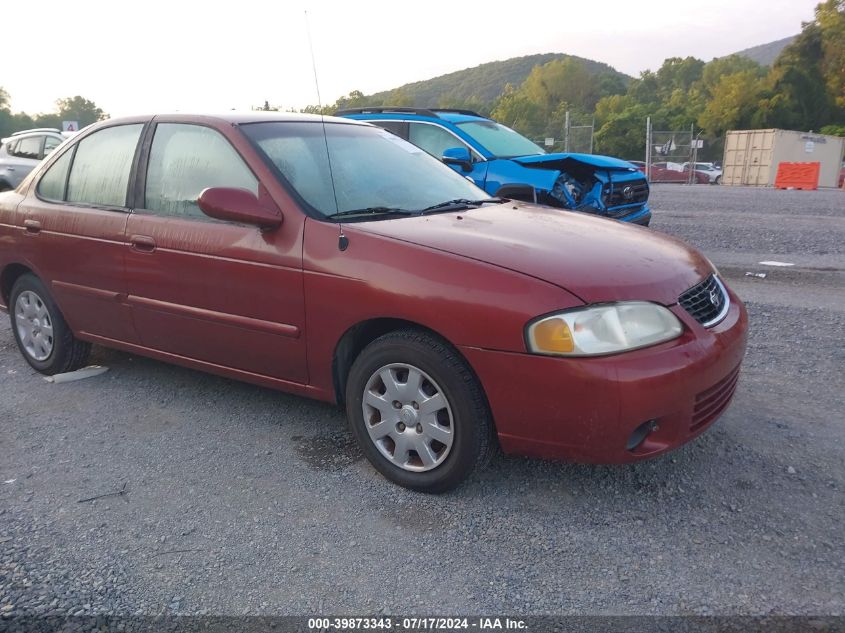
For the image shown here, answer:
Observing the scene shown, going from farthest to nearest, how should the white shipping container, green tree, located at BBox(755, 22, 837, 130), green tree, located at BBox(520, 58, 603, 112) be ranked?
green tree, located at BBox(520, 58, 603, 112), green tree, located at BBox(755, 22, 837, 130), the white shipping container

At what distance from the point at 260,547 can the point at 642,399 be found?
154 cm

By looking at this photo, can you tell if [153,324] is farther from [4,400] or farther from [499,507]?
[499,507]

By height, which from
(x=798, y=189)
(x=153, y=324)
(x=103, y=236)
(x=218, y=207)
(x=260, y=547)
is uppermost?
(x=218, y=207)

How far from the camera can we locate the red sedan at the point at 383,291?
8.66 ft

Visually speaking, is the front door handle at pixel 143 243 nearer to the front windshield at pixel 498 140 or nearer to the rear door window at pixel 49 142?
the front windshield at pixel 498 140

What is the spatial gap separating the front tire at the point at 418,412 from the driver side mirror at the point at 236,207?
79 centimetres

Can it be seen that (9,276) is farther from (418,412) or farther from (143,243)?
(418,412)

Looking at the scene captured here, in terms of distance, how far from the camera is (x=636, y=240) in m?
3.29

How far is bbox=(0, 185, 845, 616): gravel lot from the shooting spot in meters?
2.37

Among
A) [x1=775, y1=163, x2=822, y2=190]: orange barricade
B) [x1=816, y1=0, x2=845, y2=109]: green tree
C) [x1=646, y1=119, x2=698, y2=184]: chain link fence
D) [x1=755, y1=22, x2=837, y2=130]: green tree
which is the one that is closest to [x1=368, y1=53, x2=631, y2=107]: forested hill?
[x1=816, y1=0, x2=845, y2=109]: green tree

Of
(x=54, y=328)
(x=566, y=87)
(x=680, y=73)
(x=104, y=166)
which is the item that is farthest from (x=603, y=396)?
(x=680, y=73)

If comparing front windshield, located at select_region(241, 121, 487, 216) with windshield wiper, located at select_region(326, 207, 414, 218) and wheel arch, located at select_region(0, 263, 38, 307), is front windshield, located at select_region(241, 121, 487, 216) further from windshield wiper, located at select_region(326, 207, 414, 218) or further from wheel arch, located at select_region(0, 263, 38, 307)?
A: wheel arch, located at select_region(0, 263, 38, 307)

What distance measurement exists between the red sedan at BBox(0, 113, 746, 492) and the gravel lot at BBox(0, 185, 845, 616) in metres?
0.31

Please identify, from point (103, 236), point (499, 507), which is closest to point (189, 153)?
point (103, 236)
